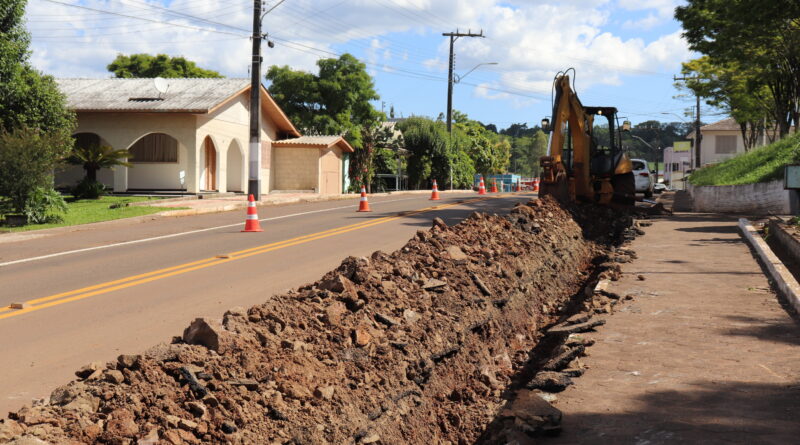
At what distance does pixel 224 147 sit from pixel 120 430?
30.0 metres

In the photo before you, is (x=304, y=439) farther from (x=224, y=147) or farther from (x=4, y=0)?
(x=224, y=147)

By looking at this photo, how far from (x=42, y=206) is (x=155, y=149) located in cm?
1326

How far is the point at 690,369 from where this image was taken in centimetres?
594

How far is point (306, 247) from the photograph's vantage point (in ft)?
Result: 44.3

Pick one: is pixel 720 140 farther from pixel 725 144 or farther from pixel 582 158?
pixel 582 158

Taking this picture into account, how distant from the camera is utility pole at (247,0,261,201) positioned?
26828 mm

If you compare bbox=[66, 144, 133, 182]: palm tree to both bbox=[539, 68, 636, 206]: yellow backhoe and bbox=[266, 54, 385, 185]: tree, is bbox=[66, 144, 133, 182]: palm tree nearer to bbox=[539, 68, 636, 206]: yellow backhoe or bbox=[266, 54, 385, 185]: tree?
bbox=[539, 68, 636, 206]: yellow backhoe

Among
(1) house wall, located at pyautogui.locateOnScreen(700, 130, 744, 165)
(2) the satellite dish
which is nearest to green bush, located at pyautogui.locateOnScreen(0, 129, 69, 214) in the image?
(2) the satellite dish

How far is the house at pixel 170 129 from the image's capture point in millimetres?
30266

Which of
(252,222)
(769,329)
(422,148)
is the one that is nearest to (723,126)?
(422,148)

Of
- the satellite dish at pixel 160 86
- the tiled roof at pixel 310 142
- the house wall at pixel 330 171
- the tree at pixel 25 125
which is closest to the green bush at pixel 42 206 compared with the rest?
the tree at pixel 25 125

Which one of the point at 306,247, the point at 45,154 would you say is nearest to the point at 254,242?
the point at 306,247

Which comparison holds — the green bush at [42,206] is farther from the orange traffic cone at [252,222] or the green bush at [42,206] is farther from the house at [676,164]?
the house at [676,164]

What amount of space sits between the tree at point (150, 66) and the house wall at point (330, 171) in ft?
75.1
